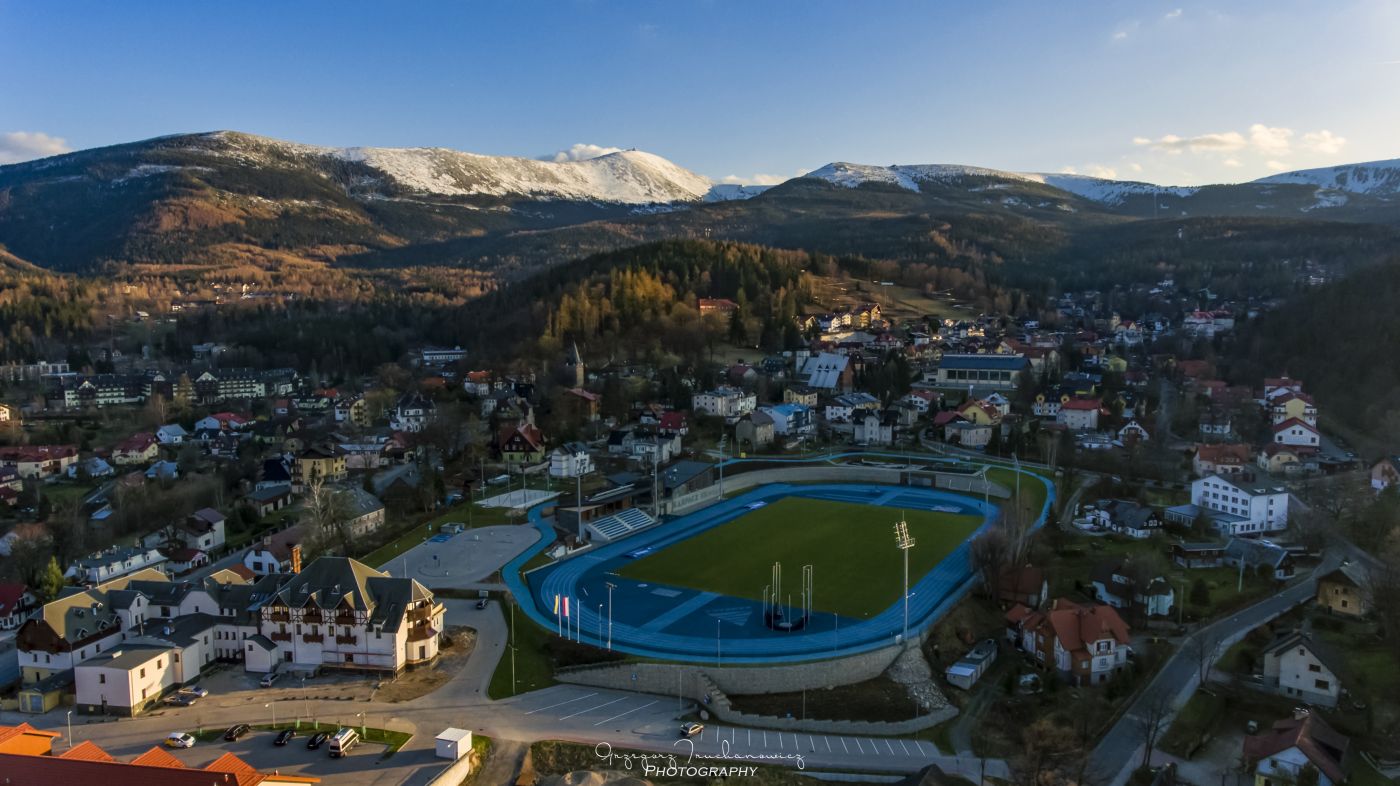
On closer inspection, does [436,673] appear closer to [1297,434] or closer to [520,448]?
[520,448]

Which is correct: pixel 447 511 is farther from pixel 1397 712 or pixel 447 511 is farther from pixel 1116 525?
pixel 1397 712

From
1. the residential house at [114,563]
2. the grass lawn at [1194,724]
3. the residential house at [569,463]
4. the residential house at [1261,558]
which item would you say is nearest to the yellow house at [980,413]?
the residential house at [1261,558]

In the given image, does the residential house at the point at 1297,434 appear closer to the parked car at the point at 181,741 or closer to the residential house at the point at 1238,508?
the residential house at the point at 1238,508

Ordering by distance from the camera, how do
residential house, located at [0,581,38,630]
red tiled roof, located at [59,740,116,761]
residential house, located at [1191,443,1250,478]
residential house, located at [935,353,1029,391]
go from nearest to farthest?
red tiled roof, located at [59,740,116,761], residential house, located at [0,581,38,630], residential house, located at [1191,443,1250,478], residential house, located at [935,353,1029,391]

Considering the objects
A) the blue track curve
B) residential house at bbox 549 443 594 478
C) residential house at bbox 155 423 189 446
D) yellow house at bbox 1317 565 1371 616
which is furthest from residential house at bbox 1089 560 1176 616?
residential house at bbox 155 423 189 446

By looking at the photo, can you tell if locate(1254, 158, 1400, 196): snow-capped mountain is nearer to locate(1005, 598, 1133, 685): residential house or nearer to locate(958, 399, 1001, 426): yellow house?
locate(958, 399, 1001, 426): yellow house

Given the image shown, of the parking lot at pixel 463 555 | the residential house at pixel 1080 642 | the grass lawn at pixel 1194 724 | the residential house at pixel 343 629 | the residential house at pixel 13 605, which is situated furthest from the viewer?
the parking lot at pixel 463 555
